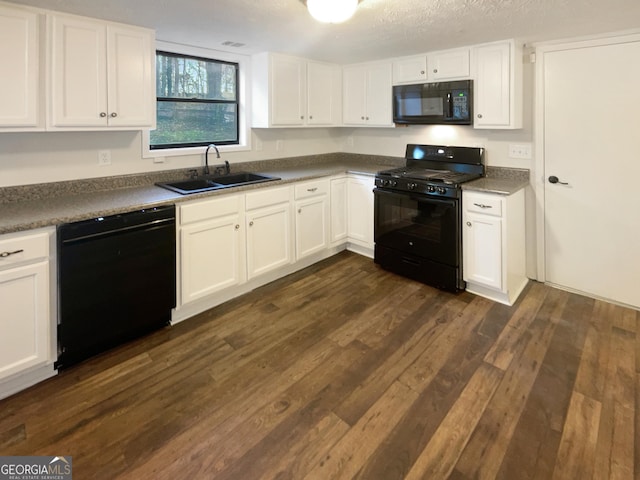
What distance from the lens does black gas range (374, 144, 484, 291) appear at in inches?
128

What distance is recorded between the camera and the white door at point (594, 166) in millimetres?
2869

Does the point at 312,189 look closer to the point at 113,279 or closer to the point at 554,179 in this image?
the point at 113,279

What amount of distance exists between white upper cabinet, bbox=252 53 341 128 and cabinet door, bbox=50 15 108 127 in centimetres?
148

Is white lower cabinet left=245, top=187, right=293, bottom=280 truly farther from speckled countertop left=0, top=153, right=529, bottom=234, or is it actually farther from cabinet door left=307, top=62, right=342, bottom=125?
cabinet door left=307, top=62, right=342, bottom=125

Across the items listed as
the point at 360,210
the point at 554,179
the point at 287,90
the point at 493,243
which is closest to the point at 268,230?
the point at 360,210

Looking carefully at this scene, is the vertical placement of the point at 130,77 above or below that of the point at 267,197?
above

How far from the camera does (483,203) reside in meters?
3.08

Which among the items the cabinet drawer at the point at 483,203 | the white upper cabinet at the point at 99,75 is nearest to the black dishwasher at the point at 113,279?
the white upper cabinet at the point at 99,75

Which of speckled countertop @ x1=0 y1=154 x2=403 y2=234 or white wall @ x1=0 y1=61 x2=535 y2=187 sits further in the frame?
white wall @ x1=0 y1=61 x2=535 y2=187

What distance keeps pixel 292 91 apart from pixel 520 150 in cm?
220

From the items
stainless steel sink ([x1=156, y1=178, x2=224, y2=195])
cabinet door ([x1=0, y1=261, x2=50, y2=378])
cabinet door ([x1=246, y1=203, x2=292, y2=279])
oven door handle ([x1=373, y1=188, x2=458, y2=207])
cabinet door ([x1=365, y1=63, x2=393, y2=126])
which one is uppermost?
cabinet door ([x1=365, y1=63, x2=393, y2=126])

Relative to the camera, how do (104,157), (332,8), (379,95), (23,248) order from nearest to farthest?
(23,248) → (332,8) → (104,157) → (379,95)

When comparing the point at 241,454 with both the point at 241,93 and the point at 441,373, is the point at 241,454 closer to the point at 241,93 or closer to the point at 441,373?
the point at 441,373

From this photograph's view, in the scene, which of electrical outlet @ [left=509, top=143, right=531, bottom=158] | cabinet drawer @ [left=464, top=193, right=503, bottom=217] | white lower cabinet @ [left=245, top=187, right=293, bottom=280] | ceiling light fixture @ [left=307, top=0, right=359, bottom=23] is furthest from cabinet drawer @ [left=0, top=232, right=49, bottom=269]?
electrical outlet @ [left=509, top=143, right=531, bottom=158]
